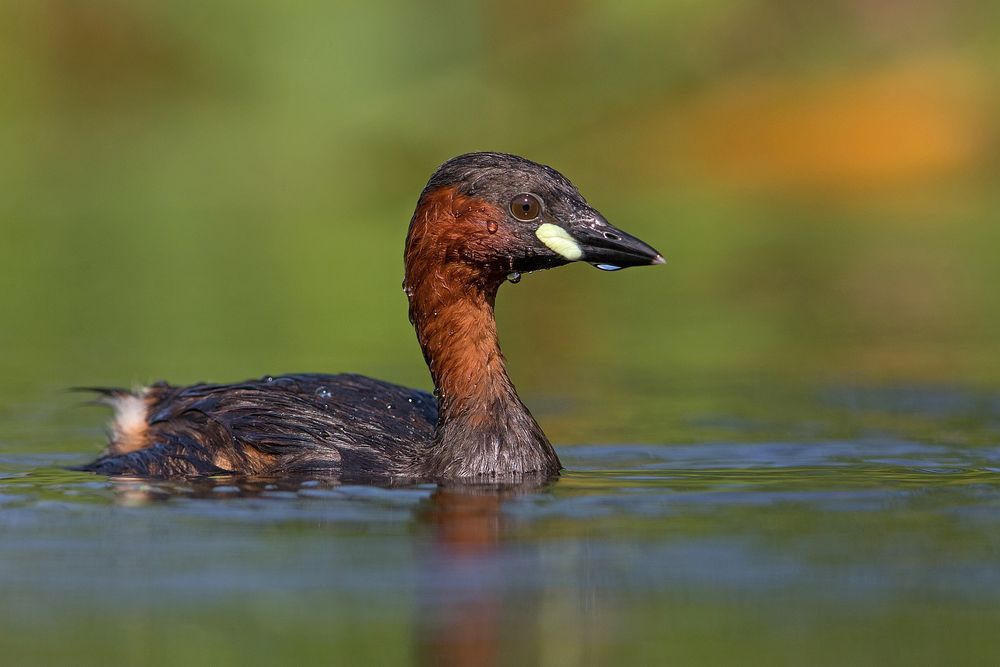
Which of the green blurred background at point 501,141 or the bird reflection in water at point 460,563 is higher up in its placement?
the green blurred background at point 501,141

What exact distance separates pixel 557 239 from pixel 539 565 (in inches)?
103

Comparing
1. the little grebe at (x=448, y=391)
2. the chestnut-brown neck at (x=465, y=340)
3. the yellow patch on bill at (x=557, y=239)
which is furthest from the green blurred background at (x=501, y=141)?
the yellow patch on bill at (x=557, y=239)

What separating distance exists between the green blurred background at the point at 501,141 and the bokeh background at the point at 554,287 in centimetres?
8

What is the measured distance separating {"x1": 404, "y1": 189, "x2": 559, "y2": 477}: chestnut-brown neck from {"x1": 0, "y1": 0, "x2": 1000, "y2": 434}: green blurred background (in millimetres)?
8014

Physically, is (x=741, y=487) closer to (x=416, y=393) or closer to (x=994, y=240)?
(x=416, y=393)

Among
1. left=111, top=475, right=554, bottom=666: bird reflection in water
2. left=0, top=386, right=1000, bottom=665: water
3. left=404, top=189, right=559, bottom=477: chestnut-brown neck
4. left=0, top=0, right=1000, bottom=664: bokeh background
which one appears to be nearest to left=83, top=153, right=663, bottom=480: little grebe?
left=404, top=189, right=559, bottom=477: chestnut-brown neck

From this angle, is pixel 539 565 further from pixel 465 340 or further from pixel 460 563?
pixel 465 340

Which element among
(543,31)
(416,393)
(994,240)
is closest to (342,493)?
(416,393)

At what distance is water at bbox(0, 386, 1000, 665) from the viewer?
6.24 meters

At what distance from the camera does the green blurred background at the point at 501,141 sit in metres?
20.2

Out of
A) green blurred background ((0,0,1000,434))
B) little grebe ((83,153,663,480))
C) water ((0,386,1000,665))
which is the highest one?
green blurred background ((0,0,1000,434))

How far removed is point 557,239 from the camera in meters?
9.52

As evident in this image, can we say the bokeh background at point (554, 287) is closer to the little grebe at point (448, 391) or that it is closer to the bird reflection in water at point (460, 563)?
the bird reflection in water at point (460, 563)

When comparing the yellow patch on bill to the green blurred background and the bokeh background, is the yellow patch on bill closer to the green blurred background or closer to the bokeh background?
the bokeh background
